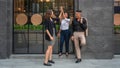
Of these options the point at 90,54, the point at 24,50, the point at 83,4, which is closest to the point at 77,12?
the point at 83,4

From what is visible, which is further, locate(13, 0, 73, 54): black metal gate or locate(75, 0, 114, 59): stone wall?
locate(13, 0, 73, 54): black metal gate

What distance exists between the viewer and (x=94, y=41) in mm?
14438

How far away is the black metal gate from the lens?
1499 cm

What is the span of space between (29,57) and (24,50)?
57cm

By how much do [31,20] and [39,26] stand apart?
0.43 meters

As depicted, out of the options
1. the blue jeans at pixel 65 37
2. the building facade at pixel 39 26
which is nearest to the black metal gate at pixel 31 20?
the building facade at pixel 39 26

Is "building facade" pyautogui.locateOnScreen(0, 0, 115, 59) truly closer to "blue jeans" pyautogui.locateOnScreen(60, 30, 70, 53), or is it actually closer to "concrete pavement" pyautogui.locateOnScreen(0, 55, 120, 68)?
"concrete pavement" pyautogui.locateOnScreen(0, 55, 120, 68)

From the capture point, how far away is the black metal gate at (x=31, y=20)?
590 inches

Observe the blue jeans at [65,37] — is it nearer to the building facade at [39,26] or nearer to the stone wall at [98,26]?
the building facade at [39,26]

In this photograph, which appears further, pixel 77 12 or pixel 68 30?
pixel 68 30

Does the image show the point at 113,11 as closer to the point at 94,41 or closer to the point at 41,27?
the point at 94,41

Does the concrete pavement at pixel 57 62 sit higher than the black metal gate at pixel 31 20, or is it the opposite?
the black metal gate at pixel 31 20

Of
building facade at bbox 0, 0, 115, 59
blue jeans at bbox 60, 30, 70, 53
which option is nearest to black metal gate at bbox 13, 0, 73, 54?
building facade at bbox 0, 0, 115, 59

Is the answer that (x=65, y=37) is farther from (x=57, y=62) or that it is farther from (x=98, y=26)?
(x=98, y=26)
